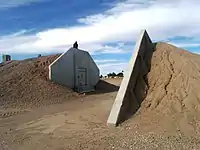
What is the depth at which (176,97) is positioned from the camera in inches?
356

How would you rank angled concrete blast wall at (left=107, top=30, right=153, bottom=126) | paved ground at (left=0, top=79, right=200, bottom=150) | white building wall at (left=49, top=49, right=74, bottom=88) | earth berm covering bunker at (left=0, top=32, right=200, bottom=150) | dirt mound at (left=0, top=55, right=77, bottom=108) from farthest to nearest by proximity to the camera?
white building wall at (left=49, top=49, right=74, bottom=88) < dirt mound at (left=0, top=55, right=77, bottom=108) < angled concrete blast wall at (left=107, top=30, right=153, bottom=126) < earth berm covering bunker at (left=0, top=32, right=200, bottom=150) < paved ground at (left=0, top=79, right=200, bottom=150)

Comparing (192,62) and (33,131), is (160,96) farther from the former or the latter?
(33,131)

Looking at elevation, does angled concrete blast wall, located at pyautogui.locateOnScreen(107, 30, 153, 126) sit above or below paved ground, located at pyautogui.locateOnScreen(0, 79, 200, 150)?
above

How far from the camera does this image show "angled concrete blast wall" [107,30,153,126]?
8612 mm

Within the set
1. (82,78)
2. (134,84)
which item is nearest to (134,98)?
(134,84)

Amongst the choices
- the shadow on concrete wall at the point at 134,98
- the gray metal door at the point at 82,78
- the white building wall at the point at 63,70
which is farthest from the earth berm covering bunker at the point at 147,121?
the gray metal door at the point at 82,78

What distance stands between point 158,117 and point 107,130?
61.6 inches

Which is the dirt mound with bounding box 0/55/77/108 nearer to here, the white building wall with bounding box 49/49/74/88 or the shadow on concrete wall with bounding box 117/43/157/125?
the white building wall with bounding box 49/49/74/88

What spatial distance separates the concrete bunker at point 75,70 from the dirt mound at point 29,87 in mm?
1011

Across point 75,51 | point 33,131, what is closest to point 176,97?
point 33,131

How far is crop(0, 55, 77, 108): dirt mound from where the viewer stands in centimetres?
1743

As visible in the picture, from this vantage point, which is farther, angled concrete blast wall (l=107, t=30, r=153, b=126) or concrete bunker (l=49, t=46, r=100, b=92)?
concrete bunker (l=49, t=46, r=100, b=92)

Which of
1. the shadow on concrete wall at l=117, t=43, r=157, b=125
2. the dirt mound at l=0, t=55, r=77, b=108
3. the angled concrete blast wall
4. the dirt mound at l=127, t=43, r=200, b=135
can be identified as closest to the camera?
the dirt mound at l=127, t=43, r=200, b=135

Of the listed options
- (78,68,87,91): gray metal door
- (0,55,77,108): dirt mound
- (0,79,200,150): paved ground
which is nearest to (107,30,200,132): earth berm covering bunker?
(0,79,200,150): paved ground
